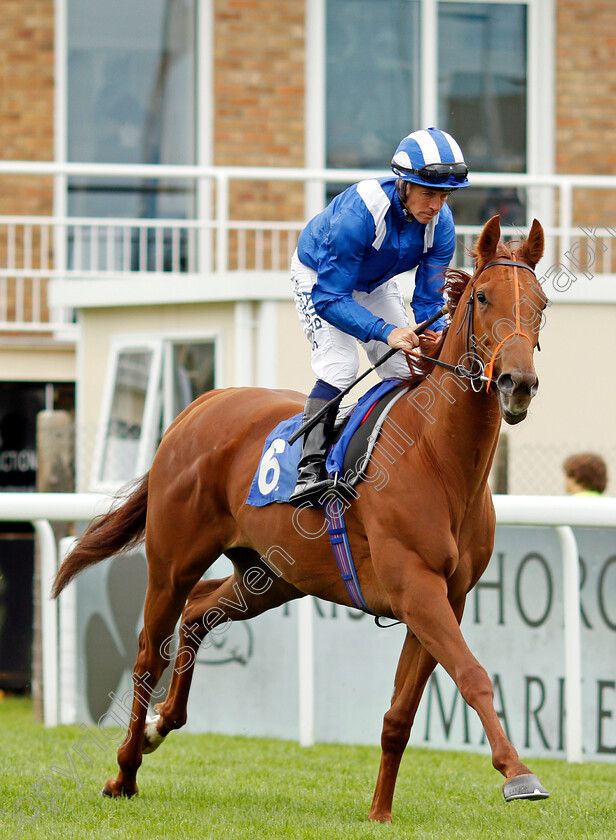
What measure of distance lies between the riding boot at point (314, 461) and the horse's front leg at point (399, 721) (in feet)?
2.14

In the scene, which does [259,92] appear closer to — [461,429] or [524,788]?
Answer: [461,429]

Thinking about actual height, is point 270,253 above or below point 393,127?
below

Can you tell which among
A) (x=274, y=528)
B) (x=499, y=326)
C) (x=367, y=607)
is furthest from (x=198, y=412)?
(x=499, y=326)

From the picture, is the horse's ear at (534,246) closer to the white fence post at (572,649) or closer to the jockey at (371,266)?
the jockey at (371,266)

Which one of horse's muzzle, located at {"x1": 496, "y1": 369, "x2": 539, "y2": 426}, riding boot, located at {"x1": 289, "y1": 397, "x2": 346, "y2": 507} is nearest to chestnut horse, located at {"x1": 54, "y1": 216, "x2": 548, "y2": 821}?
horse's muzzle, located at {"x1": 496, "y1": 369, "x2": 539, "y2": 426}

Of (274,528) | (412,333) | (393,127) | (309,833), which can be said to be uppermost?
(393,127)

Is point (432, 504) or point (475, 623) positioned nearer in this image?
point (432, 504)

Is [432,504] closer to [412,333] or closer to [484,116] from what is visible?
[412,333]

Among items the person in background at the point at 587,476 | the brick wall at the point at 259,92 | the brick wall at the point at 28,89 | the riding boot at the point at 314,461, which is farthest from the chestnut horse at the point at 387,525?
the brick wall at the point at 28,89

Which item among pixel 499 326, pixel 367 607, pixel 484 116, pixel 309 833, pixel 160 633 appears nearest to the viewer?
pixel 499 326

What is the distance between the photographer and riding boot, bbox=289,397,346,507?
4.42 meters

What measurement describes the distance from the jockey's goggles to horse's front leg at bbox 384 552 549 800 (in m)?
1.25

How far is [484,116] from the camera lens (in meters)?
11.5

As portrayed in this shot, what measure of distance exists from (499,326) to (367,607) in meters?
1.22
